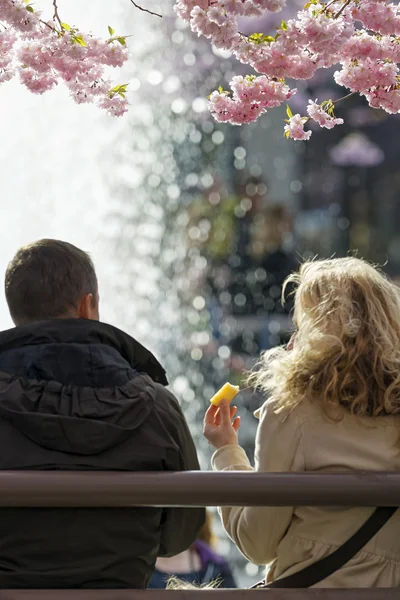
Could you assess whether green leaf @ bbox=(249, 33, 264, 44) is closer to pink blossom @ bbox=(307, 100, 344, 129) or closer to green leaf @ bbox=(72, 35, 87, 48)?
pink blossom @ bbox=(307, 100, 344, 129)

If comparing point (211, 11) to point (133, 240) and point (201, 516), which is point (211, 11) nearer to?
point (201, 516)

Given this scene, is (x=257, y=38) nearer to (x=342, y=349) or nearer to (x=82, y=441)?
(x=342, y=349)

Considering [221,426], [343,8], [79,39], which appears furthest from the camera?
[79,39]

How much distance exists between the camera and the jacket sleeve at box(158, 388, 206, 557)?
2.34 m

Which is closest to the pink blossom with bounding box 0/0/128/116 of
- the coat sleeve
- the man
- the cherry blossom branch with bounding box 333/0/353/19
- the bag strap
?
the cherry blossom branch with bounding box 333/0/353/19

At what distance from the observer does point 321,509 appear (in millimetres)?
2379

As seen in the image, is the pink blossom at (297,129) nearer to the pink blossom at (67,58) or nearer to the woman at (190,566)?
the pink blossom at (67,58)

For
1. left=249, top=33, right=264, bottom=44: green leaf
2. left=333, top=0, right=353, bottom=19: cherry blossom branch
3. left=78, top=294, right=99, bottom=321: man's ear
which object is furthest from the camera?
left=249, top=33, right=264, bottom=44: green leaf

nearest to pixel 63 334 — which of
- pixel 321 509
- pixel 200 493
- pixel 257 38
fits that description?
pixel 200 493

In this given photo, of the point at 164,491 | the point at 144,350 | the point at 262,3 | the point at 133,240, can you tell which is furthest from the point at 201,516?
the point at 133,240

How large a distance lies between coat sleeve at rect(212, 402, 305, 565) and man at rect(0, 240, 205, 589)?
15 cm

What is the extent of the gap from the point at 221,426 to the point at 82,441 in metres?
0.46

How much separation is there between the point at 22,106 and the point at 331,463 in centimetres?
1022

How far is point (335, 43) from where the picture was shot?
355cm
